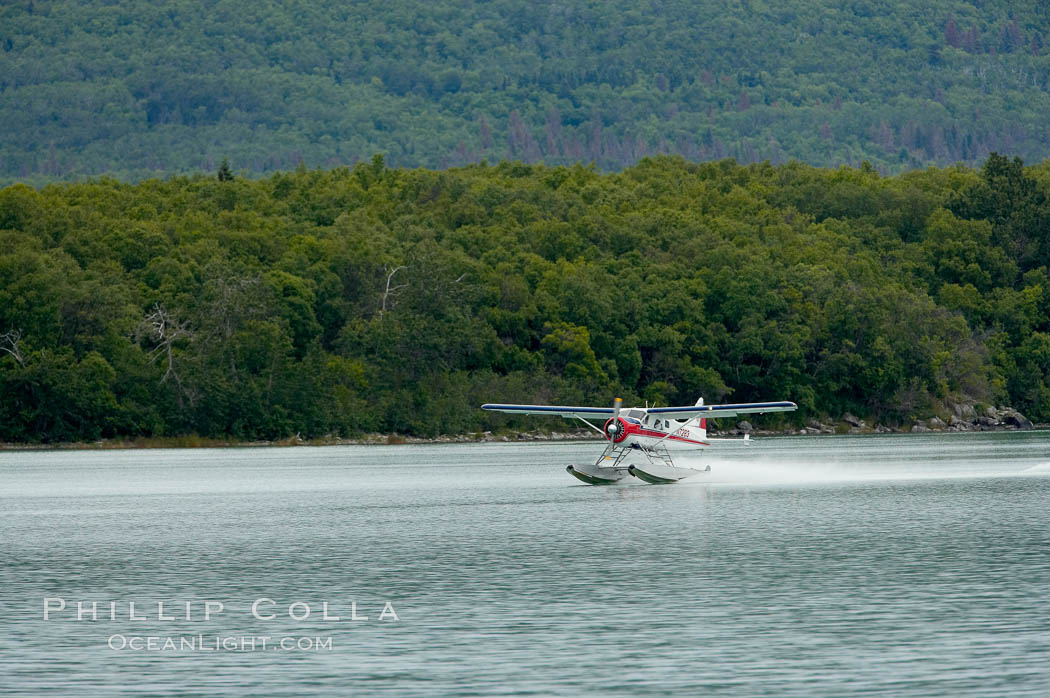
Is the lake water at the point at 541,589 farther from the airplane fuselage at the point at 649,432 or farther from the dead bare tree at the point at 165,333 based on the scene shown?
the dead bare tree at the point at 165,333

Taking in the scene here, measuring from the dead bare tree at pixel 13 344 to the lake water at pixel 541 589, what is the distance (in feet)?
117

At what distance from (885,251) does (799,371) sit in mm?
27414

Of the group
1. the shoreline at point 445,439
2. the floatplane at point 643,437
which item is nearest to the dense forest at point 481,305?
the shoreline at point 445,439

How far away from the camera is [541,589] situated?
24422mm

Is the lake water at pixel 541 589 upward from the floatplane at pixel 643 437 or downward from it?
downward

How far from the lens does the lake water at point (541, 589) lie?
58.4 feet

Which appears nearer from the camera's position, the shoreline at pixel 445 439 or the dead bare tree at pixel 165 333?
the shoreline at pixel 445 439

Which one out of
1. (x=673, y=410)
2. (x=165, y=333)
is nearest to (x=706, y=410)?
(x=673, y=410)

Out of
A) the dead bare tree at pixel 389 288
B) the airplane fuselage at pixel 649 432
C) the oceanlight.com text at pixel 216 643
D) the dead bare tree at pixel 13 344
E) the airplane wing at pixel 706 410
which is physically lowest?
the oceanlight.com text at pixel 216 643

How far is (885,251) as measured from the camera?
127 m

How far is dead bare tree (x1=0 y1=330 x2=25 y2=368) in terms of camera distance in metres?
83.2

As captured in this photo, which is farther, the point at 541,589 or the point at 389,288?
the point at 389,288

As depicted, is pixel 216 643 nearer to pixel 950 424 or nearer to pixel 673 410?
pixel 673 410

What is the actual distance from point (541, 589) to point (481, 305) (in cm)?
8086
